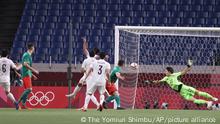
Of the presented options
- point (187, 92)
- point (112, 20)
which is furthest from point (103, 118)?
point (112, 20)

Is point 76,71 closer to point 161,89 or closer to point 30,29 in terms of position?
point 161,89

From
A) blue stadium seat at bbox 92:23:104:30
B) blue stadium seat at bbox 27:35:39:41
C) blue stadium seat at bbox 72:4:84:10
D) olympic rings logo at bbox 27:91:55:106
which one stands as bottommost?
olympic rings logo at bbox 27:91:55:106

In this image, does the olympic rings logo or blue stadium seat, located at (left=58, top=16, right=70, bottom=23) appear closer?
the olympic rings logo

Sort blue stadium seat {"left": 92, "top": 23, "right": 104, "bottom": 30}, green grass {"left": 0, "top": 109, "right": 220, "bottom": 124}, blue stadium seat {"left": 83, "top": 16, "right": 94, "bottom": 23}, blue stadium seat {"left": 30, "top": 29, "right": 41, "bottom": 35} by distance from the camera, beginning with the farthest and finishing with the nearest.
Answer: blue stadium seat {"left": 83, "top": 16, "right": 94, "bottom": 23} < blue stadium seat {"left": 30, "top": 29, "right": 41, "bottom": 35} < blue stadium seat {"left": 92, "top": 23, "right": 104, "bottom": 30} < green grass {"left": 0, "top": 109, "right": 220, "bottom": 124}

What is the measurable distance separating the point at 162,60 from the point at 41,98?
4.66m

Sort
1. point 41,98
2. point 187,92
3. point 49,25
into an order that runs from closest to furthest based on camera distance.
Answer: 1. point 187,92
2. point 41,98
3. point 49,25

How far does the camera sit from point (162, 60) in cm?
2480

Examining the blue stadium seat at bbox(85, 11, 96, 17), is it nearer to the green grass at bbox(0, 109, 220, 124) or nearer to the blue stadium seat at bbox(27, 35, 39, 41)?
the blue stadium seat at bbox(27, 35, 39, 41)

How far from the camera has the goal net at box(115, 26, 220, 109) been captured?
20984 millimetres

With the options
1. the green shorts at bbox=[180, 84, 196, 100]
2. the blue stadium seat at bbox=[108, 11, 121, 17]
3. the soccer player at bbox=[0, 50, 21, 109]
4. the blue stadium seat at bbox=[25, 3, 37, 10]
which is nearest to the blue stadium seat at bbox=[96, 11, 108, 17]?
the blue stadium seat at bbox=[108, 11, 121, 17]

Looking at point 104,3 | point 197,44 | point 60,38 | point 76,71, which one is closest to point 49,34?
point 60,38

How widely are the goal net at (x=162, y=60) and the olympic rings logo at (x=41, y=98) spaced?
2.42 metres

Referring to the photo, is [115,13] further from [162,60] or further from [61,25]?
[162,60]

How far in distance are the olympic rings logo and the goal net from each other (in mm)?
2418
